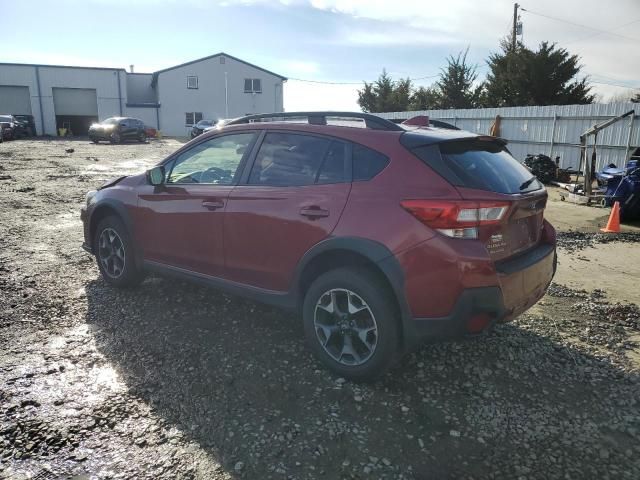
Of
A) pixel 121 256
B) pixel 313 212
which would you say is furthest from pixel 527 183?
pixel 121 256

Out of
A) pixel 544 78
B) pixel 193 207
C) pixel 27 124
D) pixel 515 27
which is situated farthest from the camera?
pixel 27 124

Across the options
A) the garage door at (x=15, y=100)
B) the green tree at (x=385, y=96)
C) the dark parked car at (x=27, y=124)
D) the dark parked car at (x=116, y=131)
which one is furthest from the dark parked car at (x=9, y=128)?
the green tree at (x=385, y=96)

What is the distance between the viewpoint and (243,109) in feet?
155

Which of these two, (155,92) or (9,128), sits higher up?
(155,92)

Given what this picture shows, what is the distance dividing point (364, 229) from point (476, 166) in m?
0.87

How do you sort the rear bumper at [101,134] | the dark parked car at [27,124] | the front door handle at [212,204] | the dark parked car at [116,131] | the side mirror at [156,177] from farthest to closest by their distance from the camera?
the dark parked car at [27,124] → the dark parked car at [116,131] → the rear bumper at [101,134] → the side mirror at [156,177] → the front door handle at [212,204]

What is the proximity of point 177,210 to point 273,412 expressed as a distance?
2.13m

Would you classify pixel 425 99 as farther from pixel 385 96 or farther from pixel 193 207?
pixel 193 207

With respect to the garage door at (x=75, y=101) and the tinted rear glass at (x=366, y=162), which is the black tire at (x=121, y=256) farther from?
the garage door at (x=75, y=101)

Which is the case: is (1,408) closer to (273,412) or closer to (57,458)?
(57,458)

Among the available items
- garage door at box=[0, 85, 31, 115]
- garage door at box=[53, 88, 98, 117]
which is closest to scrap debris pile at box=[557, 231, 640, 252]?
garage door at box=[53, 88, 98, 117]

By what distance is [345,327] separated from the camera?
3.29 metres

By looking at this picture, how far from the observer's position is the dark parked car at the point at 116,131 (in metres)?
30.8

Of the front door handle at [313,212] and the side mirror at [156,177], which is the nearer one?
the front door handle at [313,212]
